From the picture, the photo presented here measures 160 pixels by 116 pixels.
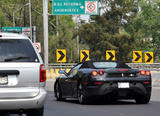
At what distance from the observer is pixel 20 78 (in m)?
9.48

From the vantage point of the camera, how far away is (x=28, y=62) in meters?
9.56

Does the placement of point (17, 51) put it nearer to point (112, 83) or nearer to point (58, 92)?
point (112, 83)

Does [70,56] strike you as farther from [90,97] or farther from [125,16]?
[90,97]

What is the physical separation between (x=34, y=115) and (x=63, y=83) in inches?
288

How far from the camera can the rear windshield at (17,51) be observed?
375 inches

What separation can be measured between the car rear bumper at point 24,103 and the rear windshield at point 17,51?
60cm

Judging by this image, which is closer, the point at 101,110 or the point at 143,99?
the point at 101,110

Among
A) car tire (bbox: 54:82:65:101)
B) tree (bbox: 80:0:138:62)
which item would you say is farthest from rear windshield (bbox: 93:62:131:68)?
tree (bbox: 80:0:138:62)

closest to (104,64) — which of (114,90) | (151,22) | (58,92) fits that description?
(114,90)

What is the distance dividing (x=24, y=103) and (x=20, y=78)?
42 cm

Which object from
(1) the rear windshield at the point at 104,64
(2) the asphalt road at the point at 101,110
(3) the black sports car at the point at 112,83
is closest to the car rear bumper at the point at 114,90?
(3) the black sports car at the point at 112,83

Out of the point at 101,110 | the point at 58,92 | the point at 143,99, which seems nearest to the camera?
the point at 101,110

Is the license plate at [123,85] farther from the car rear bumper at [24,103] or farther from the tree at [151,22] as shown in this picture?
the tree at [151,22]

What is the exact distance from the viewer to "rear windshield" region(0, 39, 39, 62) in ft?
31.2
